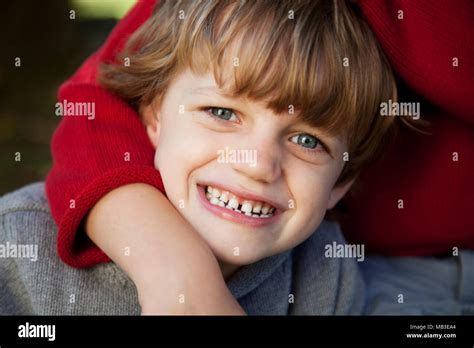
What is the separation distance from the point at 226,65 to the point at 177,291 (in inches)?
16.2

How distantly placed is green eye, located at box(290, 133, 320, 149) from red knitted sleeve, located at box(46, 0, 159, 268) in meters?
0.26

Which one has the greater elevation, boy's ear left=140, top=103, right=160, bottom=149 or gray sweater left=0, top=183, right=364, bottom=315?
boy's ear left=140, top=103, right=160, bottom=149

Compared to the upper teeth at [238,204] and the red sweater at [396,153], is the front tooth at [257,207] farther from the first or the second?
the red sweater at [396,153]

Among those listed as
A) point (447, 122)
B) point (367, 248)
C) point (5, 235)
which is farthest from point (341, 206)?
point (5, 235)

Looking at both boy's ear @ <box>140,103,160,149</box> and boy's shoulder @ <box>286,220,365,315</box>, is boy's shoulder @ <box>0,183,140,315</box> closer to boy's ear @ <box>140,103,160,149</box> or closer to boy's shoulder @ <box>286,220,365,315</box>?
boy's ear @ <box>140,103,160,149</box>

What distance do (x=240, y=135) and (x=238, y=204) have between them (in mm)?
126

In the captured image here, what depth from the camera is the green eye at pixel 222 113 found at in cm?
132

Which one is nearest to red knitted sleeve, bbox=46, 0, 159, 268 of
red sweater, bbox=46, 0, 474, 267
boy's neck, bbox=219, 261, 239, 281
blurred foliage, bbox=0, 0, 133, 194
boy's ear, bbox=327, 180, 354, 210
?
red sweater, bbox=46, 0, 474, 267

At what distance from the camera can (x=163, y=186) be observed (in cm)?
133

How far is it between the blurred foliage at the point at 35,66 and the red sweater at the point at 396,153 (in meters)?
0.91

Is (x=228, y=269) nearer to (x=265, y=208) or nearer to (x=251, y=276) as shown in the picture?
(x=251, y=276)

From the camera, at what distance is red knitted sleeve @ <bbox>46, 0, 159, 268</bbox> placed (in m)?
1.29

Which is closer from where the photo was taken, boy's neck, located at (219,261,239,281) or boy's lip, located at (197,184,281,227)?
boy's lip, located at (197,184,281,227)

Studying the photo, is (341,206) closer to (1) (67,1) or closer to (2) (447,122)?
(2) (447,122)
